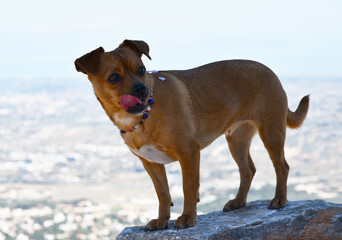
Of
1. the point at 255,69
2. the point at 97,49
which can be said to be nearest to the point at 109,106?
the point at 97,49

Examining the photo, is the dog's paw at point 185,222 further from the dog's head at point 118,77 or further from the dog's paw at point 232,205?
the dog's head at point 118,77

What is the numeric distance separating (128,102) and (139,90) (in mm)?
214

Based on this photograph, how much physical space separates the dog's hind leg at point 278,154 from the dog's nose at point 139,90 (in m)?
2.34

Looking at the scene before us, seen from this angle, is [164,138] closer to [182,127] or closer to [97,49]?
[182,127]

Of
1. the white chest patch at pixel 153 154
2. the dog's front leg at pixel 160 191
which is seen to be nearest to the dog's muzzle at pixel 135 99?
the white chest patch at pixel 153 154

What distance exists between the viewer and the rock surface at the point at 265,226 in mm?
7727

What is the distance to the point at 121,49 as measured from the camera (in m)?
7.10

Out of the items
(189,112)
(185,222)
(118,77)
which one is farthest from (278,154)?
(118,77)

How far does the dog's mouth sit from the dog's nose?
5 cm

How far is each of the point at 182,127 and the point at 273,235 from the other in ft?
6.97

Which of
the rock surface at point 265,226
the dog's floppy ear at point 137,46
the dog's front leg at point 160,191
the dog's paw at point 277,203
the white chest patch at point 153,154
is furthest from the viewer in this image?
the dog's paw at point 277,203

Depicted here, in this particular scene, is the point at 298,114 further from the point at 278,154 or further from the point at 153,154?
the point at 153,154

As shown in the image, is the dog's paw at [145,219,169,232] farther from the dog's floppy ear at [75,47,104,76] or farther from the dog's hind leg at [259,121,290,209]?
the dog's floppy ear at [75,47,104,76]

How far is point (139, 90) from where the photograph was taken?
6.76 metres
